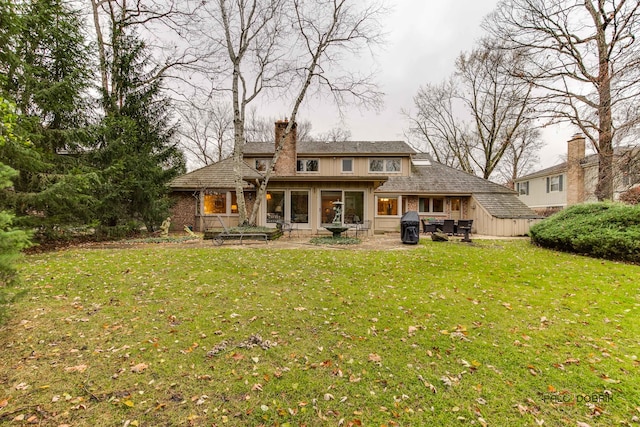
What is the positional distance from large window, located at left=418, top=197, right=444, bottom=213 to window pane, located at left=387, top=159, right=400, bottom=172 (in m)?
2.93

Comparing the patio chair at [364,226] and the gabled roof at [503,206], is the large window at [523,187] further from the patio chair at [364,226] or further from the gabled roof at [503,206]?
the patio chair at [364,226]

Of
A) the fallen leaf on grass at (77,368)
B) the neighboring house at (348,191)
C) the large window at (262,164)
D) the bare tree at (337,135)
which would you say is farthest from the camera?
the bare tree at (337,135)

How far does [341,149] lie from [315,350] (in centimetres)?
1814

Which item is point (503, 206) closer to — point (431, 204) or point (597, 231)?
point (431, 204)

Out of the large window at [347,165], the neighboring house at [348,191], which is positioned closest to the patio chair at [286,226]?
the neighboring house at [348,191]

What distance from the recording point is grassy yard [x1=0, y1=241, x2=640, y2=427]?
8.84ft

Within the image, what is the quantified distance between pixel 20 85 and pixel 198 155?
2306cm

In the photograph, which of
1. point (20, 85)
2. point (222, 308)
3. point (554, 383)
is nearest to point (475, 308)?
point (554, 383)

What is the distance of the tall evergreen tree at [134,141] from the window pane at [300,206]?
22.4 feet

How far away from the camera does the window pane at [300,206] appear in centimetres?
1562

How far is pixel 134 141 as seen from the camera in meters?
13.0

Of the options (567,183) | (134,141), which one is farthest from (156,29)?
(567,183)

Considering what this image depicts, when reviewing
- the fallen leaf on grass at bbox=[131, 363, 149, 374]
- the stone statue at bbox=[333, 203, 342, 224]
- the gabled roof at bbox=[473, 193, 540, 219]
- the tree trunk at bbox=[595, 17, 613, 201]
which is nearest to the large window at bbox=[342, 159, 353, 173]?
the stone statue at bbox=[333, 203, 342, 224]

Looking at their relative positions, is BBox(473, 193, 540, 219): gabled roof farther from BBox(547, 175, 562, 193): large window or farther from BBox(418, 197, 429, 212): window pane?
BBox(547, 175, 562, 193): large window
